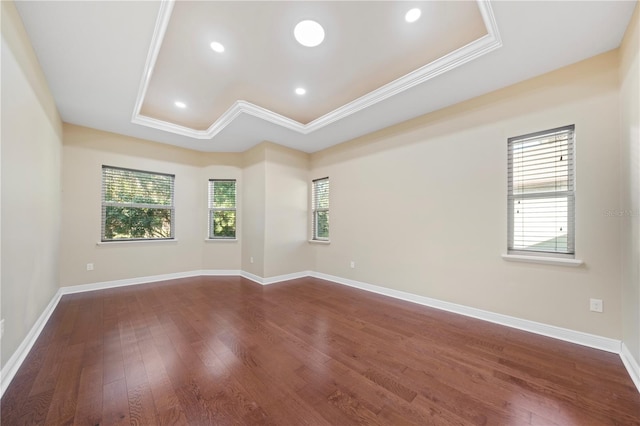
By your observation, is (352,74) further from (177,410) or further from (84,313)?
(84,313)

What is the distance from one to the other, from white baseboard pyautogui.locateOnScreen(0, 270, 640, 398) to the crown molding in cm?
273

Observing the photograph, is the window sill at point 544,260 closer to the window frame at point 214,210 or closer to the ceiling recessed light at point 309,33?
the ceiling recessed light at point 309,33

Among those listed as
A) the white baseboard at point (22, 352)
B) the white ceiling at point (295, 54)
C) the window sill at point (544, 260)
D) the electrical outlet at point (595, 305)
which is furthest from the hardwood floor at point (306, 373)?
the white ceiling at point (295, 54)

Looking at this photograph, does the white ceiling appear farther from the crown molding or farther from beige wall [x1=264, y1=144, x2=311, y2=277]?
beige wall [x1=264, y1=144, x2=311, y2=277]

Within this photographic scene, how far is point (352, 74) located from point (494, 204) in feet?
7.44

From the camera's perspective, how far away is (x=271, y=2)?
78.2 inches

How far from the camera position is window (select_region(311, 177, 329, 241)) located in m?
5.02

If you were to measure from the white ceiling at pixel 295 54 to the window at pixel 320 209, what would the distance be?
5.13 feet

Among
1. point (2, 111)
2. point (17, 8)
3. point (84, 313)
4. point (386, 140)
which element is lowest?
point (84, 313)

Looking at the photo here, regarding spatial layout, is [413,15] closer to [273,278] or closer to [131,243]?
[273,278]

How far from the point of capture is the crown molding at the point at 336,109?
6.53 feet

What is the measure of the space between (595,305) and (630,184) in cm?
113

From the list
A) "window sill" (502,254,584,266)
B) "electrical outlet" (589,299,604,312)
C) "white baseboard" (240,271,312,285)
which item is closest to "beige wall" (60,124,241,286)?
"white baseboard" (240,271,312,285)

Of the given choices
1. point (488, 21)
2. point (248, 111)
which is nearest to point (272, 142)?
point (248, 111)
